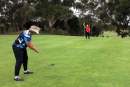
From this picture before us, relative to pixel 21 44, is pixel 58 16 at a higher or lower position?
lower

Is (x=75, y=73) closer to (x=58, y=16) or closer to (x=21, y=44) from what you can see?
(x=21, y=44)

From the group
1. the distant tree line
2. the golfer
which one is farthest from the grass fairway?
the distant tree line

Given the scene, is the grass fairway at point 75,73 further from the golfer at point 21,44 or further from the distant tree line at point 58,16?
the distant tree line at point 58,16

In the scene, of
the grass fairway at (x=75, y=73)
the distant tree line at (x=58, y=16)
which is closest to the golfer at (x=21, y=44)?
the grass fairway at (x=75, y=73)

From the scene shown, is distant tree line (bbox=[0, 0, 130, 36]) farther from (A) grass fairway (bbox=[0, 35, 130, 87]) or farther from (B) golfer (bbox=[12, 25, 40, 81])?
(B) golfer (bbox=[12, 25, 40, 81])

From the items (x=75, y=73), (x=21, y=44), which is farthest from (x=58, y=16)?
(x=21, y=44)

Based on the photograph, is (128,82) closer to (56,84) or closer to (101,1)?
(56,84)

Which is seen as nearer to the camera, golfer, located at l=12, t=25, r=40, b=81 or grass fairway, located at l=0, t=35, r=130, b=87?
grass fairway, located at l=0, t=35, r=130, b=87

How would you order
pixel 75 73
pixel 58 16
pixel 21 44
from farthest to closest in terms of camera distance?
Answer: pixel 58 16 → pixel 75 73 → pixel 21 44

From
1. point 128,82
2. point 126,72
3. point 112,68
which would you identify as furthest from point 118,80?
point 112,68

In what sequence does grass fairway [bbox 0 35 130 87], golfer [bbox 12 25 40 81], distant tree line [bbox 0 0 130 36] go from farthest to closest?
distant tree line [bbox 0 0 130 36], golfer [bbox 12 25 40 81], grass fairway [bbox 0 35 130 87]

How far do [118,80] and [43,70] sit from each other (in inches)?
154

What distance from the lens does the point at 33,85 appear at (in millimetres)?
12680

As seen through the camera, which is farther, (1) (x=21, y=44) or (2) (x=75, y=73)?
(2) (x=75, y=73)
